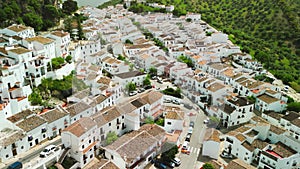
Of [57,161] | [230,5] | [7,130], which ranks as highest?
→ [230,5]

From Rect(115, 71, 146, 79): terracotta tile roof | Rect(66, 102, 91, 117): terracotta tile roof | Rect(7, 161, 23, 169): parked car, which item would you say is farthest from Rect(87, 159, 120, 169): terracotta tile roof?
Rect(115, 71, 146, 79): terracotta tile roof

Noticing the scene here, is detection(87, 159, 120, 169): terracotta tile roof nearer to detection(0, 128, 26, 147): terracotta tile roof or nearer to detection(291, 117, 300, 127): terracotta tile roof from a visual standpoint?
detection(0, 128, 26, 147): terracotta tile roof

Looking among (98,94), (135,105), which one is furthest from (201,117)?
(98,94)

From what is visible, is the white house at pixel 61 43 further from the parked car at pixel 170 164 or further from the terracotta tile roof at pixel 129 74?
the parked car at pixel 170 164

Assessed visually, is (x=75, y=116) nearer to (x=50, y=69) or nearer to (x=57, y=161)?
(x=57, y=161)

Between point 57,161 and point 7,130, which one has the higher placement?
point 7,130

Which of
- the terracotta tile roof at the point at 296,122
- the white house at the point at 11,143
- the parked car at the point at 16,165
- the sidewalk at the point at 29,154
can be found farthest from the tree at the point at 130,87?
the terracotta tile roof at the point at 296,122
